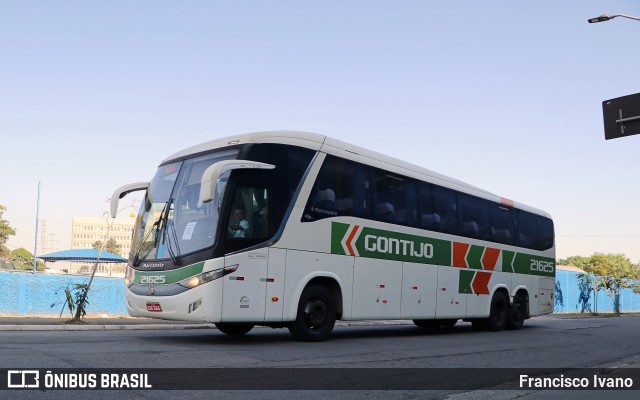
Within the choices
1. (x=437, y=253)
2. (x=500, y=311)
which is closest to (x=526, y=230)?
(x=500, y=311)

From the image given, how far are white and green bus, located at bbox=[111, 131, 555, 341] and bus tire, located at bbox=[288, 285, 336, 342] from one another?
0.02 m

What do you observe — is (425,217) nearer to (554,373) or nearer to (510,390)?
(554,373)

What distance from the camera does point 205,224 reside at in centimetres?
1053

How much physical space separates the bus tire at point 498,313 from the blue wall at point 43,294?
1421 centimetres

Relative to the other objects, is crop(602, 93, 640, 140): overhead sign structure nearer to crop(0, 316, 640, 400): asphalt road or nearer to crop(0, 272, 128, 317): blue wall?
crop(0, 316, 640, 400): asphalt road

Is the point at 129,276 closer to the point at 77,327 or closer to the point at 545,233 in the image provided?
→ the point at 77,327

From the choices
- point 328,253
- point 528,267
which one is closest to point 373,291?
point 328,253

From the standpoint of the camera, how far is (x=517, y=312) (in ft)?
62.6

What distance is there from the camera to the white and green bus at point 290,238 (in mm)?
10398

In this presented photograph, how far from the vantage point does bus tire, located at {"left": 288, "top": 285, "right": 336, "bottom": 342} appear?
11.5m

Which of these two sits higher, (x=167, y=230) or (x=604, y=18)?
(x=604, y=18)

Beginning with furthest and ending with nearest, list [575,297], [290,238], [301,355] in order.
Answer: [575,297]
[290,238]
[301,355]


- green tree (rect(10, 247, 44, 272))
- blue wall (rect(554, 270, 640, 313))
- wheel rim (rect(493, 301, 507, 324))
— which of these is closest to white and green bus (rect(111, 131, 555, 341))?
wheel rim (rect(493, 301, 507, 324))

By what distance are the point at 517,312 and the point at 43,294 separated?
649 inches
